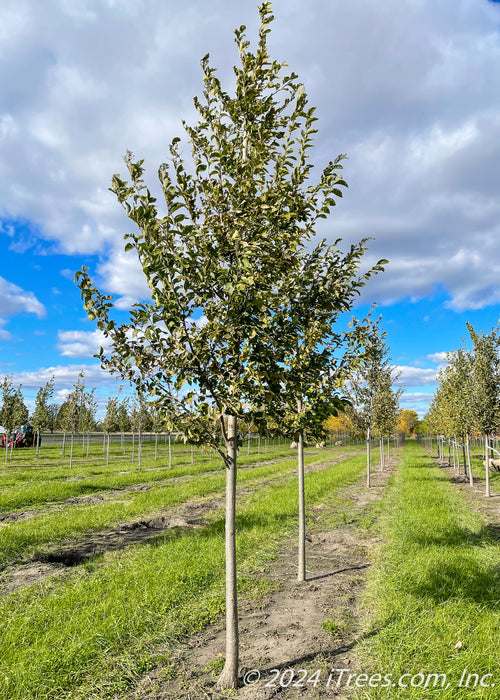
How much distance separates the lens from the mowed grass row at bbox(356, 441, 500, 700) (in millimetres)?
3912

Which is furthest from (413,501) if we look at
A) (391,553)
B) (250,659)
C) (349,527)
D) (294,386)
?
(294,386)

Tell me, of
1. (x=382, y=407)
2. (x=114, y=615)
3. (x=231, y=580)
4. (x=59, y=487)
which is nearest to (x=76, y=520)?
(x=59, y=487)

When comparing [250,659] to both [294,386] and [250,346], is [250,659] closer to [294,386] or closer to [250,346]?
[294,386]

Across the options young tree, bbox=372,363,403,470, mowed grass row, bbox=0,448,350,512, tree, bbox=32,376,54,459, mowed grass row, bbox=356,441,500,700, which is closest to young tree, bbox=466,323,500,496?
young tree, bbox=372,363,403,470

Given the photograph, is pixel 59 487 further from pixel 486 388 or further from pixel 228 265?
pixel 486 388

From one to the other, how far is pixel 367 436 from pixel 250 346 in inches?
647

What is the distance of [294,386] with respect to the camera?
422 centimetres

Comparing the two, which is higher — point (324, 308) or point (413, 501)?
point (324, 308)

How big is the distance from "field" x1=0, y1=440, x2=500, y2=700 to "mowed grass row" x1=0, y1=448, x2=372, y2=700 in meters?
0.02

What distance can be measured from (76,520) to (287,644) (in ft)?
26.0

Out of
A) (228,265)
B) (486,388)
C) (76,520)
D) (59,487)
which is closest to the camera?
(228,265)

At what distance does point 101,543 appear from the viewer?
902 centimetres

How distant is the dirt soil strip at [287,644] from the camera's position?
157 inches

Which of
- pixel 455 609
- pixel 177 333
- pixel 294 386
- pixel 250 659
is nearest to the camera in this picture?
pixel 177 333
